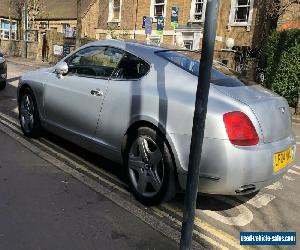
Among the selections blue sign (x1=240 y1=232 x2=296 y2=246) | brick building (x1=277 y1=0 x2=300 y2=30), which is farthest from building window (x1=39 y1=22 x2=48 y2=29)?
blue sign (x1=240 y1=232 x2=296 y2=246)

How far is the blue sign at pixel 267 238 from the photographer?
339 centimetres

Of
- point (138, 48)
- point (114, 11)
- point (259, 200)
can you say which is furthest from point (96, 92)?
point (114, 11)

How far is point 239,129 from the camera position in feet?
10.8

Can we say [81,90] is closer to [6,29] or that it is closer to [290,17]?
[290,17]

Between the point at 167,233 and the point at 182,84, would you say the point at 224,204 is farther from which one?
the point at 182,84

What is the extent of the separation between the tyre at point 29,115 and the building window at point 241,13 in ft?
58.1

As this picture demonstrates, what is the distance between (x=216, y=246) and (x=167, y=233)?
44 centimetres

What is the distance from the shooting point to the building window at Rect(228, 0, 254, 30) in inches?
824

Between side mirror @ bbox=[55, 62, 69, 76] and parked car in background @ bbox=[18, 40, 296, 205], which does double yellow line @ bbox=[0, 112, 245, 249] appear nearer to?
parked car in background @ bbox=[18, 40, 296, 205]

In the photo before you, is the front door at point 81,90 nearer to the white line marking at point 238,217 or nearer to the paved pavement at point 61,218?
the paved pavement at point 61,218

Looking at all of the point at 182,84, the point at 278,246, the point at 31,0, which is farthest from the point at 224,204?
the point at 31,0

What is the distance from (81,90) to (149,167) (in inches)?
56.0

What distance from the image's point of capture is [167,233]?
11.0 feet

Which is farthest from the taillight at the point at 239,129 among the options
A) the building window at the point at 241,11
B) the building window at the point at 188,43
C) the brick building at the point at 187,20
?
the building window at the point at 188,43
